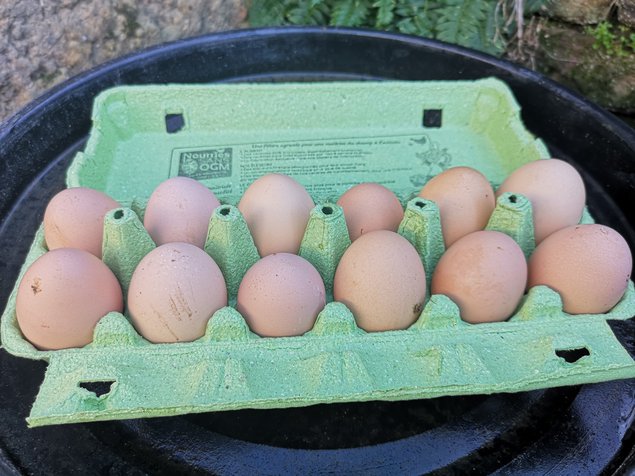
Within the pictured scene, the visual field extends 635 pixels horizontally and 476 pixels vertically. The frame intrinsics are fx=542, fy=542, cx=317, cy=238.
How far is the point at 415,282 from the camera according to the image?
0.85m

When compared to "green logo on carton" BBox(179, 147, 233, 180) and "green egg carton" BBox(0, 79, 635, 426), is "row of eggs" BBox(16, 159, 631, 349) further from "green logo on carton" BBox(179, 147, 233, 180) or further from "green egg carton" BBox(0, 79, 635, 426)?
"green logo on carton" BBox(179, 147, 233, 180)

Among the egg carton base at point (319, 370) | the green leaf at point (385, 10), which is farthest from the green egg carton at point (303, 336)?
the green leaf at point (385, 10)

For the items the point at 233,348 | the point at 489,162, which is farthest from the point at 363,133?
the point at 233,348

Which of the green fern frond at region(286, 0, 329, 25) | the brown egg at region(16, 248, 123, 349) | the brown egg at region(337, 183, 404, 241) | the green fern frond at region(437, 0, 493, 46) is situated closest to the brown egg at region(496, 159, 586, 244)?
the brown egg at region(337, 183, 404, 241)

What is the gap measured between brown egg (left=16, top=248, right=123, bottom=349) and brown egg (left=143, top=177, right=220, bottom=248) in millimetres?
139

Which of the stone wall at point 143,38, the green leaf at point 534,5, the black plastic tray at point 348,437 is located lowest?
the black plastic tray at point 348,437

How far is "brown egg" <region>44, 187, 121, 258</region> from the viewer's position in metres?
0.92

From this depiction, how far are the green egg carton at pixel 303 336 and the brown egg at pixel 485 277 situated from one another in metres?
0.03

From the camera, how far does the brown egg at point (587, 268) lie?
86 cm

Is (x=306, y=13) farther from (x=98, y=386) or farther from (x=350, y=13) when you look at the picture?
(x=98, y=386)

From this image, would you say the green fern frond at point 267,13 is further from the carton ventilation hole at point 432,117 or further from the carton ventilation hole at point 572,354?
the carton ventilation hole at point 572,354

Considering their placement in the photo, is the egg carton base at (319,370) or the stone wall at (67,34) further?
the stone wall at (67,34)

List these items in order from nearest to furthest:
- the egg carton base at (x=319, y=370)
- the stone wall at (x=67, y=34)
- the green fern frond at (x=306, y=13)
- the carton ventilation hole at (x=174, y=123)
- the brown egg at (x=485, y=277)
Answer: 1. the egg carton base at (x=319, y=370)
2. the brown egg at (x=485, y=277)
3. the carton ventilation hole at (x=174, y=123)
4. the stone wall at (x=67, y=34)
5. the green fern frond at (x=306, y=13)

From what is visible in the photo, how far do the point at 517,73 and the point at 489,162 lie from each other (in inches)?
10.7
